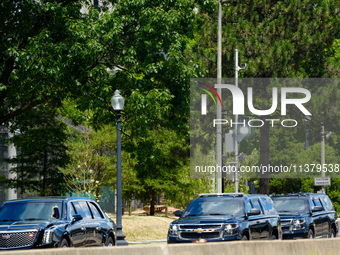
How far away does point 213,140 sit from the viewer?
29641 mm

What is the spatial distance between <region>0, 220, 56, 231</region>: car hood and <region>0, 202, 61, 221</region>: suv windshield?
0.35 meters

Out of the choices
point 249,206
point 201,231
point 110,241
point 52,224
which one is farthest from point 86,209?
point 249,206

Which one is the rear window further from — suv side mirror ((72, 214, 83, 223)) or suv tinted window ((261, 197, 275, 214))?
suv side mirror ((72, 214, 83, 223))

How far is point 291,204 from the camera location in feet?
64.5

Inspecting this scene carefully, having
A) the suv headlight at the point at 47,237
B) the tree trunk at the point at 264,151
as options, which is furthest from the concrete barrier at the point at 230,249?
the tree trunk at the point at 264,151

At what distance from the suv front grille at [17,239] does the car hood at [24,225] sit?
107 millimetres

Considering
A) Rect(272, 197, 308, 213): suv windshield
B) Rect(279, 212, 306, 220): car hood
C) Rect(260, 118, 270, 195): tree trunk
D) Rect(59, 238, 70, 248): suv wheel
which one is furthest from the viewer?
Rect(260, 118, 270, 195): tree trunk

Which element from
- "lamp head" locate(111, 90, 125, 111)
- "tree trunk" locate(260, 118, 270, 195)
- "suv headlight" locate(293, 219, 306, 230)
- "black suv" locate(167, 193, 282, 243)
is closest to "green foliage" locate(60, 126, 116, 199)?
"tree trunk" locate(260, 118, 270, 195)

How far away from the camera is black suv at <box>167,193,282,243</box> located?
1330 cm

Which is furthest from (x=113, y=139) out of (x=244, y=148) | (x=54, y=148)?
(x=244, y=148)

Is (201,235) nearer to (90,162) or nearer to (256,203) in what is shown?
(256,203)

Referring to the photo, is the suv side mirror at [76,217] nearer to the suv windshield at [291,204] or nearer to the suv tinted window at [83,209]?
the suv tinted window at [83,209]

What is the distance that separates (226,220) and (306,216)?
6.07 m

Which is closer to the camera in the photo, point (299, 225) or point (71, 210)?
point (71, 210)
